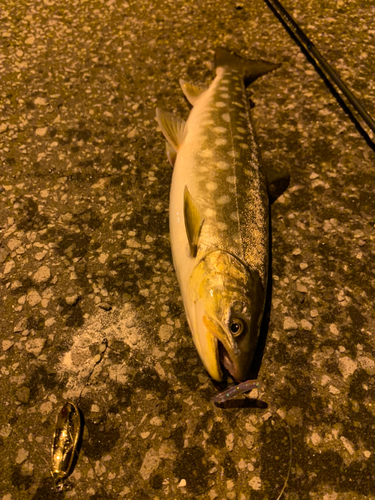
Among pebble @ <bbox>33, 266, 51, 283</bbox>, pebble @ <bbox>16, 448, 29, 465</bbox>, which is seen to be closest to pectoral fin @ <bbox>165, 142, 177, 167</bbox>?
pebble @ <bbox>33, 266, 51, 283</bbox>

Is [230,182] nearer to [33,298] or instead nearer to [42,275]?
[42,275]

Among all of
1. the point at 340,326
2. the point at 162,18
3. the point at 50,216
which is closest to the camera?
the point at 340,326

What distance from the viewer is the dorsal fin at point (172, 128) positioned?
121 inches

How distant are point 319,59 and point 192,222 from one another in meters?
2.46

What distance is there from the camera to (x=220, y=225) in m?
2.42

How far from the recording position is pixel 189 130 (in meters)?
3.06

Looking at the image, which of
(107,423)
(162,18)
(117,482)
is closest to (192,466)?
(117,482)

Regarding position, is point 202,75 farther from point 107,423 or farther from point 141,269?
point 107,423

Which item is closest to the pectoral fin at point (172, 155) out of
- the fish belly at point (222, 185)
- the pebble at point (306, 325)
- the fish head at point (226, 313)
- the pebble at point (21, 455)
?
the fish belly at point (222, 185)

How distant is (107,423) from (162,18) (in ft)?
14.6

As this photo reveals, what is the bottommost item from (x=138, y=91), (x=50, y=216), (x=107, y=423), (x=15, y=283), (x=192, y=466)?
(x=192, y=466)

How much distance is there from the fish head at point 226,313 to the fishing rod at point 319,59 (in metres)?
1.91

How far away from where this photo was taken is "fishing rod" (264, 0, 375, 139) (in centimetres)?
317

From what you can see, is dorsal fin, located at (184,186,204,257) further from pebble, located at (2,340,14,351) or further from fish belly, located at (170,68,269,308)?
pebble, located at (2,340,14,351)
